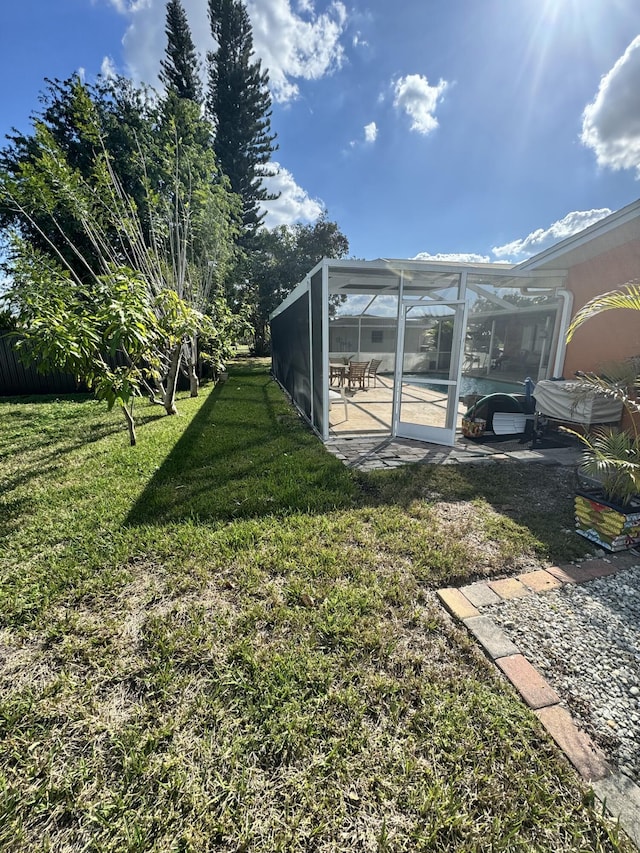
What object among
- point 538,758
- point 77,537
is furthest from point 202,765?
point 77,537

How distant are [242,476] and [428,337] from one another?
4651mm

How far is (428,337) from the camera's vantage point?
21.9ft

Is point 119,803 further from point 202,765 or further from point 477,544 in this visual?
point 477,544

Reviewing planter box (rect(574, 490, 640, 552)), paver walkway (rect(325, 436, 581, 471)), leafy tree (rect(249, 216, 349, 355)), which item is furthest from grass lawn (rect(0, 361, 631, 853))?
leafy tree (rect(249, 216, 349, 355))

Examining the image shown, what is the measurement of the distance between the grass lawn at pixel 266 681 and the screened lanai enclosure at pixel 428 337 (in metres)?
2.30

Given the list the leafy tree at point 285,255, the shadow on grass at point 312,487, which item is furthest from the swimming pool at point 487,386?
the leafy tree at point 285,255

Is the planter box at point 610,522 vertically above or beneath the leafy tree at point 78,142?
beneath

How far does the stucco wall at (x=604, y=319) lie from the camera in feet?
15.1

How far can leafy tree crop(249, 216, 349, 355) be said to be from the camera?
17.0 m

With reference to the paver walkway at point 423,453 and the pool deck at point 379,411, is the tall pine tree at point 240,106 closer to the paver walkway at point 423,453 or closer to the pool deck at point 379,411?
the pool deck at point 379,411

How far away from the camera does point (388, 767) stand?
4.37ft

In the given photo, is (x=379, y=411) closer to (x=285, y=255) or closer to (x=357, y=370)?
(x=357, y=370)

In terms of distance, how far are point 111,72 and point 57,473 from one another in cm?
1299

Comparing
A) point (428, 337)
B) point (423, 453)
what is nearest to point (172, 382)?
point (423, 453)
